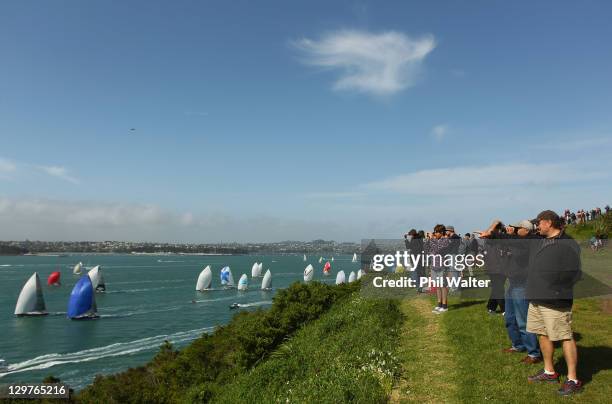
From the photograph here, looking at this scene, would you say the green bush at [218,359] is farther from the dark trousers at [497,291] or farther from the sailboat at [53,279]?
the sailboat at [53,279]

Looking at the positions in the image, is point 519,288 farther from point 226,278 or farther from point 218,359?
point 226,278

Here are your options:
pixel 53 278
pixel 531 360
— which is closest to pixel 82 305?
pixel 53 278

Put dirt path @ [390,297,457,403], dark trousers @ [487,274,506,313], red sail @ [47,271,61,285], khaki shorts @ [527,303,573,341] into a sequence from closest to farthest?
khaki shorts @ [527,303,573,341], dirt path @ [390,297,457,403], dark trousers @ [487,274,506,313], red sail @ [47,271,61,285]

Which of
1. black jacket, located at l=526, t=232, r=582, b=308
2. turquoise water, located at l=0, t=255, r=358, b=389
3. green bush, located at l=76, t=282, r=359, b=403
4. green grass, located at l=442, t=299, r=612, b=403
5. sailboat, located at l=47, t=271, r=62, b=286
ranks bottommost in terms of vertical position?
turquoise water, located at l=0, t=255, r=358, b=389

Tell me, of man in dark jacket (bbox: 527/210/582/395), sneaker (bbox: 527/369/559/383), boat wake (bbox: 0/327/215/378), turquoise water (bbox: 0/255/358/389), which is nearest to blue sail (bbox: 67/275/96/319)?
turquoise water (bbox: 0/255/358/389)

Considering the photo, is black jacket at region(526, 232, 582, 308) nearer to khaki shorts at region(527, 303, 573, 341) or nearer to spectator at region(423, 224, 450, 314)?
khaki shorts at region(527, 303, 573, 341)

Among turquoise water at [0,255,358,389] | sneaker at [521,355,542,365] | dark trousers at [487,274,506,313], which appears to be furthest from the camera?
turquoise water at [0,255,358,389]

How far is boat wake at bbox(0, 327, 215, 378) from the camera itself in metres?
35.2

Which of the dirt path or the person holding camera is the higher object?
the person holding camera

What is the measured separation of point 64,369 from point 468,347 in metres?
35.3

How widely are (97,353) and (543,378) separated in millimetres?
40744

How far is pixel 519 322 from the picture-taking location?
26.2 feet

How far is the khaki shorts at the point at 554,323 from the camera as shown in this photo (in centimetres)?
623

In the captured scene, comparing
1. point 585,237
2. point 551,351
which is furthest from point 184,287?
point 551,351
